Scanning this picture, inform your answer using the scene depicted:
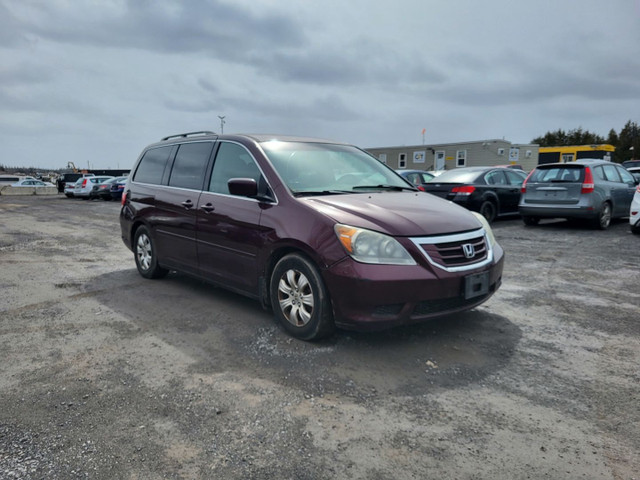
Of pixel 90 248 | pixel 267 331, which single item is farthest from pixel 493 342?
pixel 90 248

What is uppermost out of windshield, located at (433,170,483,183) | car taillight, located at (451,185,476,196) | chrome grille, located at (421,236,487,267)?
windshield, located at (433,170,483,183)

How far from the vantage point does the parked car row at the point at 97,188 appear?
26.8 meters

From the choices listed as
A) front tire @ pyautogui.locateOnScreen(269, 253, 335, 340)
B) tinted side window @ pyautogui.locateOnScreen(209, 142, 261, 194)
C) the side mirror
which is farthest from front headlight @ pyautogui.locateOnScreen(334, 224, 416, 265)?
tinted side window @ pyautogui.locateOnScreen(209, 142, 261, 194)

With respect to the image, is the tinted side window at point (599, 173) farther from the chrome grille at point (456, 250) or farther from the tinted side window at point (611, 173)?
the chrome grille at point (456, 250)

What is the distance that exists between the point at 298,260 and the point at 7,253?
6.87 meters

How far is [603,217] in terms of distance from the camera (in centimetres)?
1080

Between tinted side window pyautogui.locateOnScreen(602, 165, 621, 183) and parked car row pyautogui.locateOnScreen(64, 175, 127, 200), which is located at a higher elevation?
tinted side window pyautogui.locateOnScreen(602, 165, 621, 183)

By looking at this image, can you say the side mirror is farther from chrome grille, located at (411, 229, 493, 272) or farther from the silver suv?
the silver suv

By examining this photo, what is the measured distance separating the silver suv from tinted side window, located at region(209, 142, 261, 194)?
28.1ft

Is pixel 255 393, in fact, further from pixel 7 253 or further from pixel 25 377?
pixel 7 253

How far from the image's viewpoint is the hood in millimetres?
3623

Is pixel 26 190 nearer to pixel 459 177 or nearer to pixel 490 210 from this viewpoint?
pixel 459 177

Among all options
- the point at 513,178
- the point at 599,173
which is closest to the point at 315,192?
the point at 599,173

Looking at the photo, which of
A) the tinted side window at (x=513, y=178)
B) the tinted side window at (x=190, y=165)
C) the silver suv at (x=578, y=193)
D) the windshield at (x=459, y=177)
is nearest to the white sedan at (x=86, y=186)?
the windshield at (x=459, y=177)
